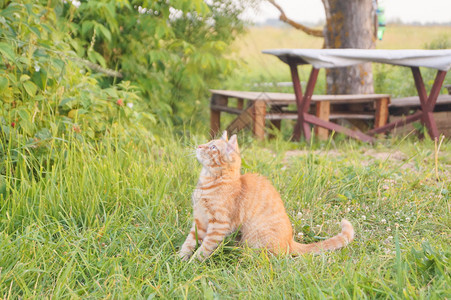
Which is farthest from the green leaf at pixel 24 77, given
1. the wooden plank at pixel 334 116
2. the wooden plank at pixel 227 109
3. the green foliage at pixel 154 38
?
the wooden plank at pixel 334 116

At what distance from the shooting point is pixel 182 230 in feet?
9.35

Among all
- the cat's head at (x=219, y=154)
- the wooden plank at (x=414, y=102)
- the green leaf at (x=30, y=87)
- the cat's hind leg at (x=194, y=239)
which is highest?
the green leaf at (x=30, y=87)

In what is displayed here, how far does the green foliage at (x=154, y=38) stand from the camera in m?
4.73

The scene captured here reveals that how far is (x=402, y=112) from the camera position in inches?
288

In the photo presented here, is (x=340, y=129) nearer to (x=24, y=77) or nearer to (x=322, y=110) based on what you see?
(x=322, y=110)

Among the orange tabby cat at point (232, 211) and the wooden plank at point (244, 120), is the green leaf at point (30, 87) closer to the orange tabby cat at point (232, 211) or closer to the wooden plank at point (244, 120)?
the orange tabby cat at point (232, 211)

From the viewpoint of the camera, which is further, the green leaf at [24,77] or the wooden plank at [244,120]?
the wooden plank at [244,120]

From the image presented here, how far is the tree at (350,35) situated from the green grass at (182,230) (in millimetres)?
3874

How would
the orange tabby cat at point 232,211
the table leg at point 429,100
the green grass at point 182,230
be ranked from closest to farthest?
the green grass at point 182,230 → the orange tabby cat at point 232,211 → the table leg at point 429,100

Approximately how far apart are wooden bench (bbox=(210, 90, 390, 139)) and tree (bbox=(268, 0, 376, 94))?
53 centimetres

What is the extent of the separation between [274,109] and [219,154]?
4655 mm

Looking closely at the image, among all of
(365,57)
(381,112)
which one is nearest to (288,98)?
(365,57)

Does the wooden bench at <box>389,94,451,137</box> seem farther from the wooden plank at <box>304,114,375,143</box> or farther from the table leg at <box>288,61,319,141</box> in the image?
the table leg at <box>288,61,319,141</box>

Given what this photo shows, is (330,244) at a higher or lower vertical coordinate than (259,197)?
lower
